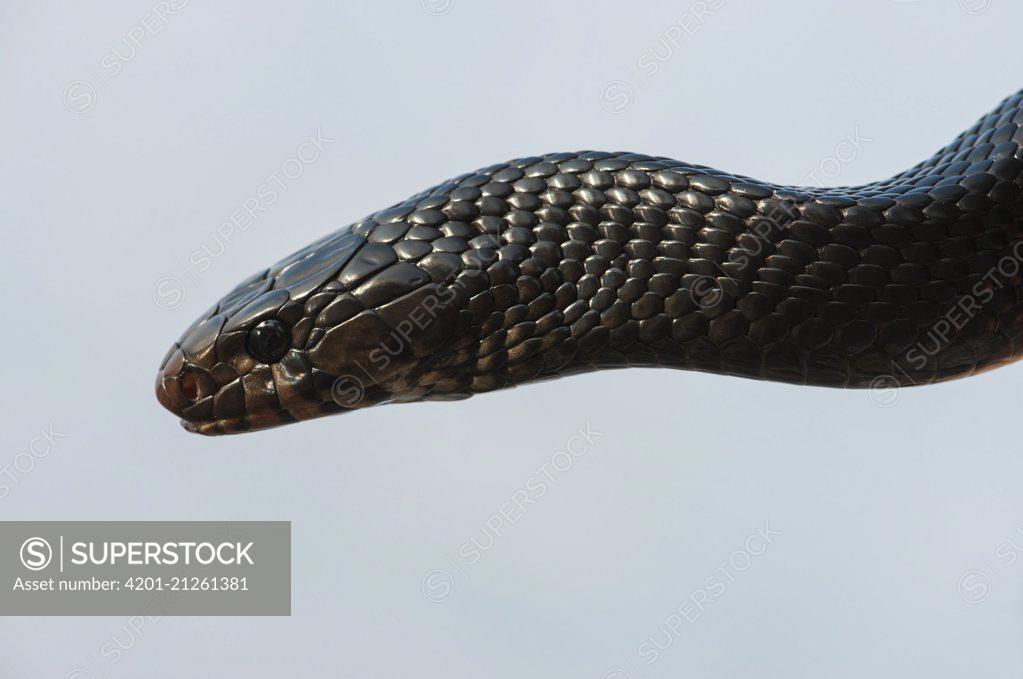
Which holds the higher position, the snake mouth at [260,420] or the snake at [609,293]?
the snake at [609,293]

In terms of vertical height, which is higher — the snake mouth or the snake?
the snake

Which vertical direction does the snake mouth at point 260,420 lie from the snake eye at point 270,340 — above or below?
below

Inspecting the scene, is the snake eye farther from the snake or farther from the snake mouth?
the snake mouth

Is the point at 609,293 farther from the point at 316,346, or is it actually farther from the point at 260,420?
the point at 260,420

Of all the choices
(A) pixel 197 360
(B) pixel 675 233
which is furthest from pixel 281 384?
(B) pixel 675 233

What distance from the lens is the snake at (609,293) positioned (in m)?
2.47

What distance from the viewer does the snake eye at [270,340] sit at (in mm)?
2527

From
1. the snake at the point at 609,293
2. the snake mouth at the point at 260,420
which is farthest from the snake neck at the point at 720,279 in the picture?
the snake mouth at the point at 260,420

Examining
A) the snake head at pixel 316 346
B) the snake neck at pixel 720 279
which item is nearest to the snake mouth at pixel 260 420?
the snake head at pixel 316 346

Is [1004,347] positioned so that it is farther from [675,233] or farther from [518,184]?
[518,184]

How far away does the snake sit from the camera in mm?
2471

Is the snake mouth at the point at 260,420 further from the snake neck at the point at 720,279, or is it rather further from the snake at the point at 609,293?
the snake neck at the point at 720,279

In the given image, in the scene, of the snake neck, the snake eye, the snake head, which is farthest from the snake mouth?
the snake neck

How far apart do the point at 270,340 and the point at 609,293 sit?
0.78m
